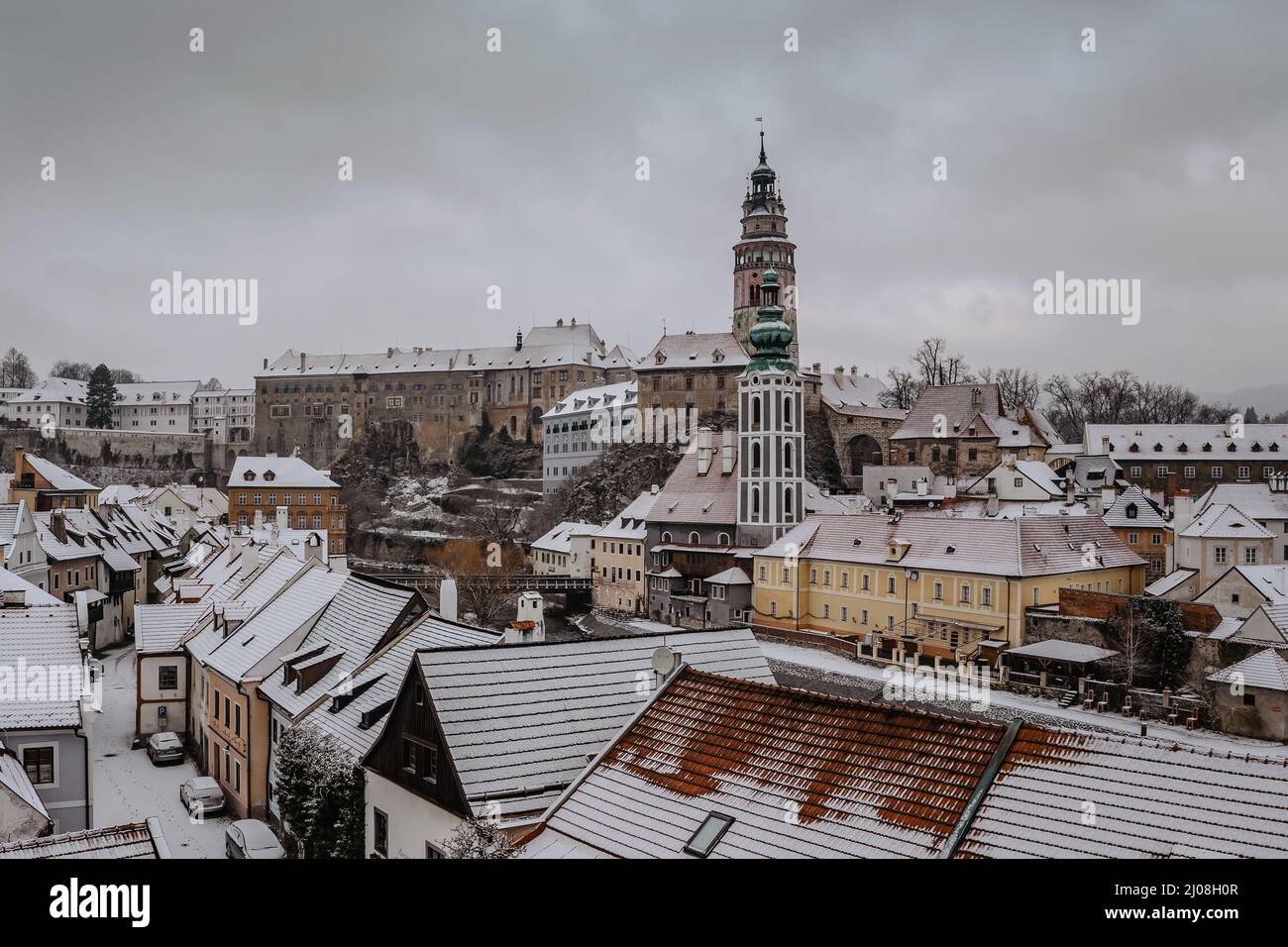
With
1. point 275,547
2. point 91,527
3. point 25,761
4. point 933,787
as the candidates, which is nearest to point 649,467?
point 91,527

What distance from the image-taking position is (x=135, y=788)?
15.9 metres

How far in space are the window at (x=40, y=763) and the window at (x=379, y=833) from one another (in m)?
5.17

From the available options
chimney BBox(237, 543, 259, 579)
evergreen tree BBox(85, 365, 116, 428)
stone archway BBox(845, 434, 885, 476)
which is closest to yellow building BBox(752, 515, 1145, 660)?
chimney BBox(237, 543, 259, 579)

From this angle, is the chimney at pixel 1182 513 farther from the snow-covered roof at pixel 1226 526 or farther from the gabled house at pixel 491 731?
the gabled house at pixel 491 731

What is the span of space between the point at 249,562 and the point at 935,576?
18.9 metres

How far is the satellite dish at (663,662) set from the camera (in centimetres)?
A: 866

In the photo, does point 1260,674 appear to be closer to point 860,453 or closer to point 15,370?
point 15,370

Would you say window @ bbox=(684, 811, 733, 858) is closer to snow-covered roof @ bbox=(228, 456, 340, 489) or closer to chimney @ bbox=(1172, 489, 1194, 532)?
chimney @ bbox=(1172, 489, 1194, 532)

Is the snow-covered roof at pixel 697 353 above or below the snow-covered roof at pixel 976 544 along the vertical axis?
above

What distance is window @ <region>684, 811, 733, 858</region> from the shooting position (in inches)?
254

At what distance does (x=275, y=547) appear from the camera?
75.7 feet

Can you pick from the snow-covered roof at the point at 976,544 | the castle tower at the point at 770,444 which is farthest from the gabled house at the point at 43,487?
the snow-covered roof at the point at 976,544
